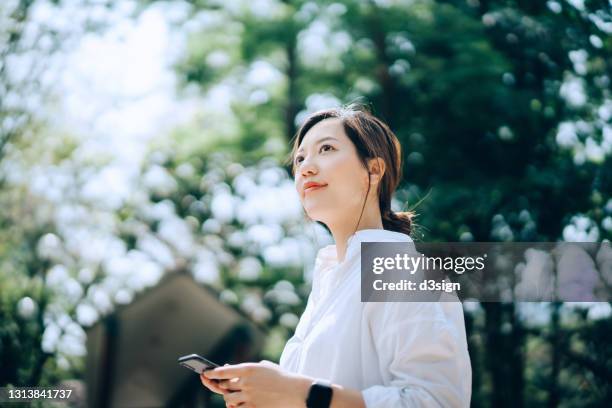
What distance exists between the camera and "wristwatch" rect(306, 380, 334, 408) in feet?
3.68

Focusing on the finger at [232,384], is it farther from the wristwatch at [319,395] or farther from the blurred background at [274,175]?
the blurred background at [274,175]

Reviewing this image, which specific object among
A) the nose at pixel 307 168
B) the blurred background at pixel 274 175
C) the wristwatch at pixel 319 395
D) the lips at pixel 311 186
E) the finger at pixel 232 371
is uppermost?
the nose at pixel 307 168

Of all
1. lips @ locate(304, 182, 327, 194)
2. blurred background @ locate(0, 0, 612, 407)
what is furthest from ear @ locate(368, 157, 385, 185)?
blurred background @ locate(0, 0, 612, 407)

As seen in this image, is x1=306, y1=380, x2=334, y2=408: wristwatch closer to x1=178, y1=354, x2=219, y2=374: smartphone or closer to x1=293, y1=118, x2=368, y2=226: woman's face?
x1=178, y1=354, x2=219, y2=374: smartphone

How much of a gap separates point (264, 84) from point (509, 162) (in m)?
3.24

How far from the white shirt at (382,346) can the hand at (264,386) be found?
0.11 m

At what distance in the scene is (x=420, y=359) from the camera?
1.16 m

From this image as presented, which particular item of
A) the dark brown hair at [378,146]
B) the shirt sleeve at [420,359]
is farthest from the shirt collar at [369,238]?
the shirt sleeve at [420,359]

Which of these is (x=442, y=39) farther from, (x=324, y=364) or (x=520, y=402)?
(x=324, y=364)

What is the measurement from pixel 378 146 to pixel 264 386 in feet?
2.24

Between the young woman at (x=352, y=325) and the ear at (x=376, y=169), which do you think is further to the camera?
the ear at (x=376, y=169)

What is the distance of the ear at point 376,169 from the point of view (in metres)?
1.57

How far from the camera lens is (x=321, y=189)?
1.51 meters

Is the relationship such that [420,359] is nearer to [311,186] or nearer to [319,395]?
[319,395]
